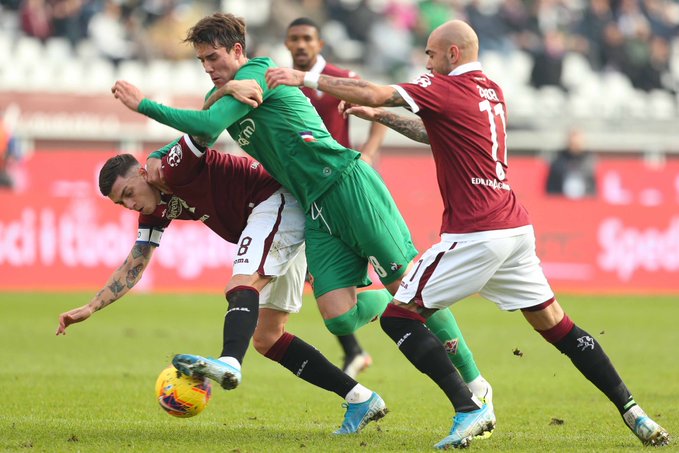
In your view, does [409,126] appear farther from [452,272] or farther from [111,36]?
[111,36]

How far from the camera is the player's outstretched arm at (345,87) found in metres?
6.08

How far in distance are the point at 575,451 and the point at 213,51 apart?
3.18m

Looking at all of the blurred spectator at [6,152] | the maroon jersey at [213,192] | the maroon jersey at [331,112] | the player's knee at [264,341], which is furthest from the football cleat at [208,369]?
the blurred spectator at [6,152]

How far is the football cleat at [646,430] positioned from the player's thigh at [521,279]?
0.84m

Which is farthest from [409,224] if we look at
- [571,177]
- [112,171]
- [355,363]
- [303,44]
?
[112,171]

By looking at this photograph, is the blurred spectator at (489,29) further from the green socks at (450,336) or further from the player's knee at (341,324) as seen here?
the player's knee at (341,324)

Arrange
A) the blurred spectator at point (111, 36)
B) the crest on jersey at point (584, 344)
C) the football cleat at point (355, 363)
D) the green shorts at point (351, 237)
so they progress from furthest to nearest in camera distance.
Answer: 1. the blurred spectator at point (111, 36)
2. the football cleat at point (355, 363)
3. the green shorts at point (351, 237)
4. the crest on jersey at point (584, 344)

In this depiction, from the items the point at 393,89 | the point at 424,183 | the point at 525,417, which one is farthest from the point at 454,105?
the point at 424,183

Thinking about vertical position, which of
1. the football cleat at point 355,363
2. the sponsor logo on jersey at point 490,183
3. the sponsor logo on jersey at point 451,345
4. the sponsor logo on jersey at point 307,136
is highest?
the sponsor logo on jersey at point 307,136

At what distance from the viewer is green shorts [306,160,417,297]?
700 cm

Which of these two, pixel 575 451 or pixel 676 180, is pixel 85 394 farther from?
pixel 676 180

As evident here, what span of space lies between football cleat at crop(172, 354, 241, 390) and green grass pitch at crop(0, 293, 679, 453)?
1.42ft

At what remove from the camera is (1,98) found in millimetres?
20234

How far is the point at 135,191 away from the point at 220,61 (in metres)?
1.03
